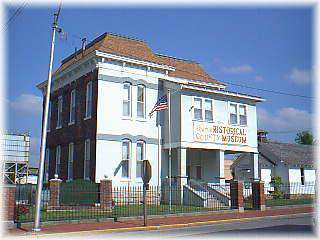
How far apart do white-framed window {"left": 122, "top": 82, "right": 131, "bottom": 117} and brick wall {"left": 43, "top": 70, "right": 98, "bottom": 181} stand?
76.4 inches

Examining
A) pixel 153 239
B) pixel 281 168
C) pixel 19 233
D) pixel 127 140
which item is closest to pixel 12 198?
pixel 19 233

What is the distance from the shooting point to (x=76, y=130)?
29.0m

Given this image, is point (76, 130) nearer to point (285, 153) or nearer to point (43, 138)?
point (43, 138)

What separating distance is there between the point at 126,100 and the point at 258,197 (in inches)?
404

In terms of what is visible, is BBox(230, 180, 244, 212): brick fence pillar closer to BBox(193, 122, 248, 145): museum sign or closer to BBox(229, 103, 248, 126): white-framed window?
BBox(193, 122, 248, 145): museum sign

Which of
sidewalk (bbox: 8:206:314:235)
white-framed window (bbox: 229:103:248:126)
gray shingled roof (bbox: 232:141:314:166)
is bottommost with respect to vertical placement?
sidewalk (bbox: 8:206:314:235)

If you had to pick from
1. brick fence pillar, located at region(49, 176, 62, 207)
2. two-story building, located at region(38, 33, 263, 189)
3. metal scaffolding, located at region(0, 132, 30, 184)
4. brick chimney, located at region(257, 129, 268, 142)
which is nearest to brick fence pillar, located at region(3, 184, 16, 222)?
brick fence pillar, located at region(49, 176, 62, 207)

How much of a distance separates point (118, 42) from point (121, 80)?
3.95 metres

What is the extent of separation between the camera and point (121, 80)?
27172 mm

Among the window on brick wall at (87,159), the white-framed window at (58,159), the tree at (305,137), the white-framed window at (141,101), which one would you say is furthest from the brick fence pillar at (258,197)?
the tree at (305,137)

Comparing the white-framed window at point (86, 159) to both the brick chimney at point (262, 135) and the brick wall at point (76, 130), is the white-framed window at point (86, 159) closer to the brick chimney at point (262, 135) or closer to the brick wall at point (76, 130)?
the brick wall at point (76, 130)

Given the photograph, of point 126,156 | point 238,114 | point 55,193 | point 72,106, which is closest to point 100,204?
point 55,193

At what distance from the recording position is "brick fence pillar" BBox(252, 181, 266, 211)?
24.6m

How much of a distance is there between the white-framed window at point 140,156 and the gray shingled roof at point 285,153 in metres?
17.1
